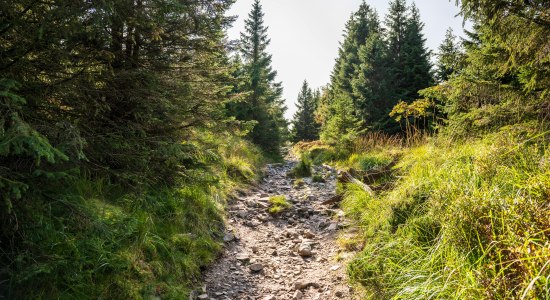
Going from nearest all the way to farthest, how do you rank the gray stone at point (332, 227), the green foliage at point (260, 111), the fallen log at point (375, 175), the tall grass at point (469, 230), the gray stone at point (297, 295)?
the tall grass at point (469, 230)
the gray stone at point (297, 295)
the gray stone at point (332, 227)
the fallen log at point (375, 175)
the green foliage at point (260, 111)

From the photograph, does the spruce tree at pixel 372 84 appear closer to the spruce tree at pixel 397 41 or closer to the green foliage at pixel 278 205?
the spruce tree at pixel 397 41

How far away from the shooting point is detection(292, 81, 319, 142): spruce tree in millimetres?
41156

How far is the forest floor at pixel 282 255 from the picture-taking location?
3.90 meters

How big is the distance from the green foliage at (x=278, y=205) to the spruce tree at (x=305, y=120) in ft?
108

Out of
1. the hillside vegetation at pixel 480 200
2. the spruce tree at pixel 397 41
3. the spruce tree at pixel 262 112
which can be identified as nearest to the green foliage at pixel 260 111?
the spruce tree at pixel 262 112

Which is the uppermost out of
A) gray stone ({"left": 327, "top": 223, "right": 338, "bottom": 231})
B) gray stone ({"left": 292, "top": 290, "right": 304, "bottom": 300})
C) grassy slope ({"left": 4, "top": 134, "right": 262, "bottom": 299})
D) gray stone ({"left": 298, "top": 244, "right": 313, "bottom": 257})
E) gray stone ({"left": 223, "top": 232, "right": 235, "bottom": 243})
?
grassy slope ({"left": 4, "top": 134, "right": 262, "bottom": 299})

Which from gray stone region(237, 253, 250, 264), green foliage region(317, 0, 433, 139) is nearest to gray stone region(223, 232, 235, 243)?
gray stone region(237, 253, 250, 264)

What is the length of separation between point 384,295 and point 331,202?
4242 millimetres

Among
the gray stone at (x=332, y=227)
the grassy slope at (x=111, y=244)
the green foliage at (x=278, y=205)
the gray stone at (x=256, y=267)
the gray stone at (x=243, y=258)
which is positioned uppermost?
the grassy slope at (x=111, y=244)

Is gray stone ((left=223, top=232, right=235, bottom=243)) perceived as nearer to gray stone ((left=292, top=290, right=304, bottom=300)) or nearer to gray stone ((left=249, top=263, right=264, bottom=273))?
gray stone ((left=249, top=263, right=264, bottom=273))

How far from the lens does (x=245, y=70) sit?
21.8 m

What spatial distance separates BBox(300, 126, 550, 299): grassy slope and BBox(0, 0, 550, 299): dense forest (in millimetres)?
18

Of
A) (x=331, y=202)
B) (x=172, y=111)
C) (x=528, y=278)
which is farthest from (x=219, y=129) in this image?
(x=528, y=278)

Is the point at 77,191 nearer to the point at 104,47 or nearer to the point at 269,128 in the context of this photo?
the point at 104,47
